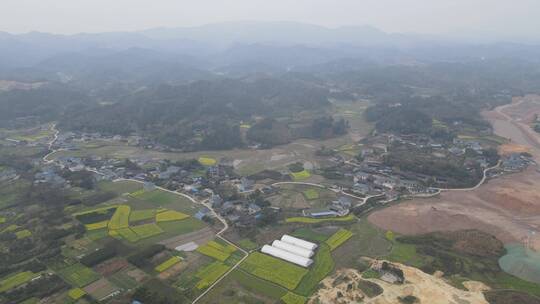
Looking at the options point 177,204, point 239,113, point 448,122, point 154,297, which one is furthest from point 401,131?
point 154,297

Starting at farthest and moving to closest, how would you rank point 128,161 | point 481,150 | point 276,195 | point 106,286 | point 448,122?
point 448,122, point 481,150, point 128,161, point 276,195, point 106,286

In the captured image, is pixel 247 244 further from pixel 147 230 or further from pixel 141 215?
pixel 141 215

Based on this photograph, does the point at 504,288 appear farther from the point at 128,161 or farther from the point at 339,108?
the point at 339,108

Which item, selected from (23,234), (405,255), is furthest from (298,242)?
(23,234)

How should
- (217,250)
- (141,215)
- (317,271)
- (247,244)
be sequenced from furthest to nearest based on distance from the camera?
1. (141,215)
2. (247,244)
3. (217,250)
4. (317,271)

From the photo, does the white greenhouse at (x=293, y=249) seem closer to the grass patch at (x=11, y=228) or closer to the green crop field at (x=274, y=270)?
the green crop field at (x=274, y=270)

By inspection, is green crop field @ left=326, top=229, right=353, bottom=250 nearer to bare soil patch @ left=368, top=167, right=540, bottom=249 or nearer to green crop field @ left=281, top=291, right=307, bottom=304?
bare soil patch @ left=368, top=167, right=540, bottom=249

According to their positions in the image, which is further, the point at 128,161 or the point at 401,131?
the point at 401,131
